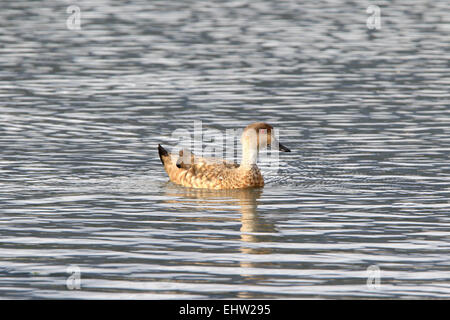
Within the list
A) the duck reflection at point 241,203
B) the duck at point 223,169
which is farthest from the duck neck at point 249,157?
the duck reflection at point 241,203

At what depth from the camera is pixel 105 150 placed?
21266 mm

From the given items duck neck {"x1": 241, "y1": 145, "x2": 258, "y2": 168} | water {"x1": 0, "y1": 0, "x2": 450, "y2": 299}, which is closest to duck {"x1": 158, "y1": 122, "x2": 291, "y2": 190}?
duck neck {"x1": 241, "y1": 145, "x2": 258, "y2": 168}

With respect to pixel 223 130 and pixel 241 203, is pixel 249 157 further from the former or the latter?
pixel 223 130

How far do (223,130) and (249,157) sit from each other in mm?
4502

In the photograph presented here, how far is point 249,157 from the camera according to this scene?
1870cm

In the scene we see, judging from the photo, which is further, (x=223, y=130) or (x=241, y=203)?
(x=223, y=130)

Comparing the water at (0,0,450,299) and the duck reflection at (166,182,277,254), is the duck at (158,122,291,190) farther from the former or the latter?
the water at (0,0,450,299)

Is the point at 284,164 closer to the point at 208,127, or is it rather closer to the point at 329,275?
the point at 208,127

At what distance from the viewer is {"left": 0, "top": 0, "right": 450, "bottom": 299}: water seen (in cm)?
1269

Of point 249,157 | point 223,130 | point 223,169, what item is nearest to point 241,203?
point 223,169

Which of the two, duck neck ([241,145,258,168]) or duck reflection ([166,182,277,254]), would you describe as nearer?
duck reflection ([166,182,277,254])

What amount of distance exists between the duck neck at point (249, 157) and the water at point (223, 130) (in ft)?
1.79

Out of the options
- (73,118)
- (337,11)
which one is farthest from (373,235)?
(337,11)

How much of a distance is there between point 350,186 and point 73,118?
874 centimetres
